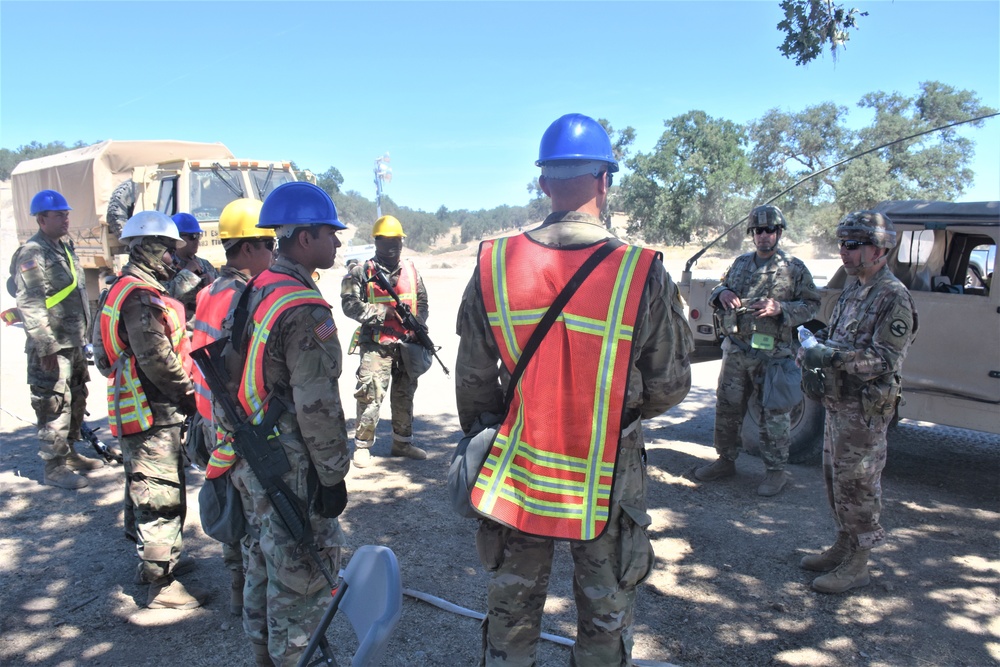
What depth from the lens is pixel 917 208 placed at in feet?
17.0

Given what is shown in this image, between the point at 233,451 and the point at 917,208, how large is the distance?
515 cm

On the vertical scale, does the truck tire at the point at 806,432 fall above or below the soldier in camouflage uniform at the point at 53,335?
below

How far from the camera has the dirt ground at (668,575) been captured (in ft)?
10.3

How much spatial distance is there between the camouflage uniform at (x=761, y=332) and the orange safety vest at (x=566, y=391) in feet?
10.6

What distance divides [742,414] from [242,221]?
392cm

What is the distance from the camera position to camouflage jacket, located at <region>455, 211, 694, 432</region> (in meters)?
2.15

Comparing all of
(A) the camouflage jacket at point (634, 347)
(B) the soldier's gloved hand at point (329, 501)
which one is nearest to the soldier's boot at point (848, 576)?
(A) the camouflage jacket at point (634, 347)

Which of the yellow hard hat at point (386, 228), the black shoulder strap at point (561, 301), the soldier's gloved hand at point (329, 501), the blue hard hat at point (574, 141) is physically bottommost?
the soldier's gloved hand at point (329, 501)

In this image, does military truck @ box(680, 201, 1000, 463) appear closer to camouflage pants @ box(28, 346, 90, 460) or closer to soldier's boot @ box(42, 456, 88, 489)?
soldier's boot @ box(42, 456, 88, 489)

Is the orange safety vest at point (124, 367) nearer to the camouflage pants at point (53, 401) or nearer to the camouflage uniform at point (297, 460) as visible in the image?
the camouflage uniform at point (297, 460)

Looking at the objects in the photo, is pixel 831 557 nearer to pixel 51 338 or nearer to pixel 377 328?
pixel 377 328

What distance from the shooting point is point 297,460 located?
99.5 inches

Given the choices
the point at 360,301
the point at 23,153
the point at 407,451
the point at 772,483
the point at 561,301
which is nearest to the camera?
the point at 561,301

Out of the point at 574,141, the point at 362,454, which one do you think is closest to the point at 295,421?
the point at 574,141
